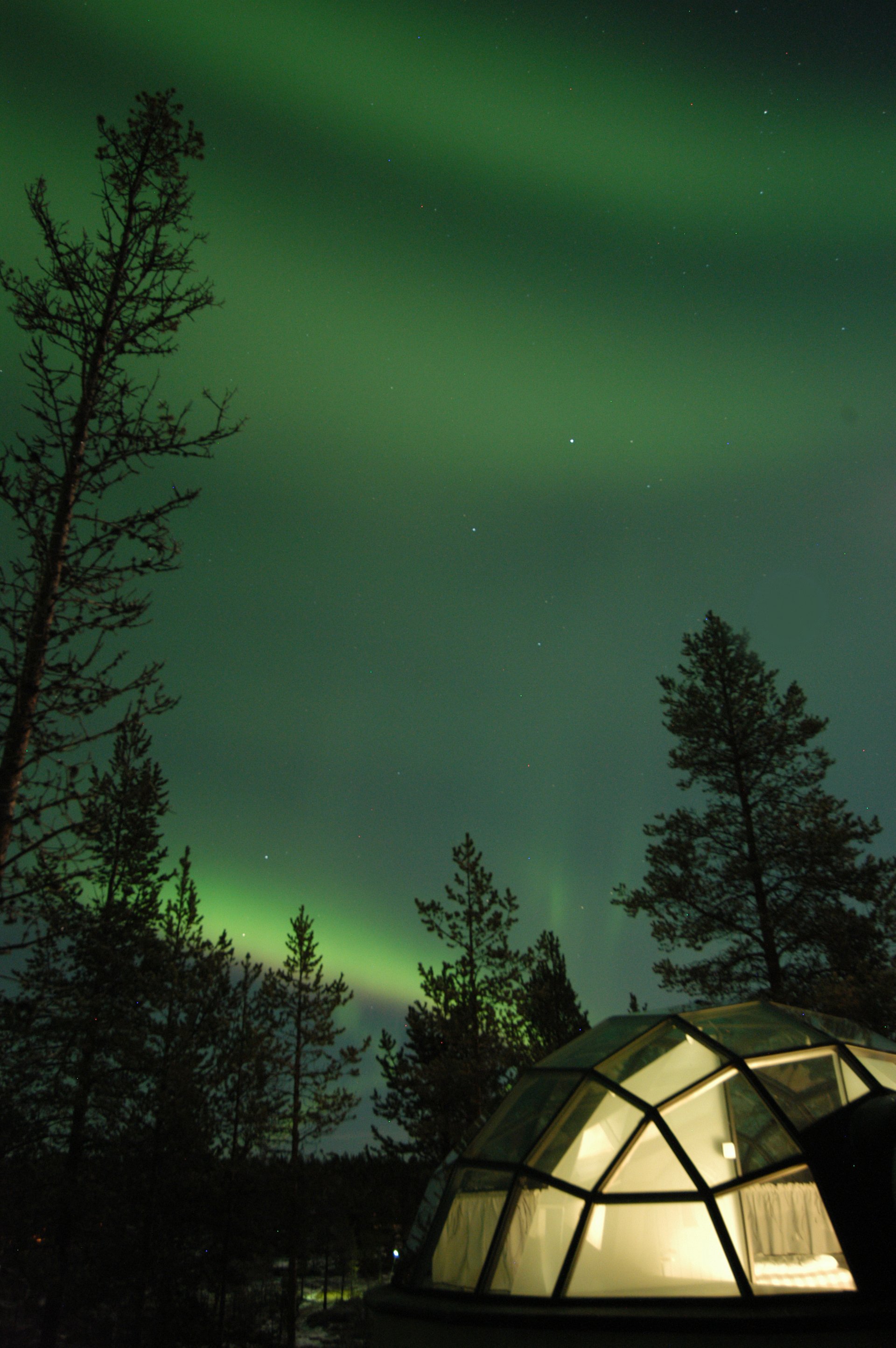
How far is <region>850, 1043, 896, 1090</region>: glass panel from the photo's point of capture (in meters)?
7.50

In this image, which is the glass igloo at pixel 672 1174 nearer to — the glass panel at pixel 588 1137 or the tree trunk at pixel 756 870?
the glass panel at pixel 588 1137

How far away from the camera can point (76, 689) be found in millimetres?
9352

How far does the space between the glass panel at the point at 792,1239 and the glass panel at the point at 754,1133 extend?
0.15m

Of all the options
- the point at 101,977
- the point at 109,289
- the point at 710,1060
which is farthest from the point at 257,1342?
the point at 109,289

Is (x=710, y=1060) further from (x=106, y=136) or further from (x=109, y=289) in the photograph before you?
(x=106, y=136)

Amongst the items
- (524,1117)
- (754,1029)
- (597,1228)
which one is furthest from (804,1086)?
(524,1117)

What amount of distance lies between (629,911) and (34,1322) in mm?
21807

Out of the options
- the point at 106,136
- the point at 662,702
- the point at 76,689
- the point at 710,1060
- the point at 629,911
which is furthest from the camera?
the point at 662,702

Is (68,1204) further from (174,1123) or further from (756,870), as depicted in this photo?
(756,870)

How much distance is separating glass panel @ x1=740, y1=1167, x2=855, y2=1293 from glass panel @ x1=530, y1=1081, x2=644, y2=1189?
3.59 feet

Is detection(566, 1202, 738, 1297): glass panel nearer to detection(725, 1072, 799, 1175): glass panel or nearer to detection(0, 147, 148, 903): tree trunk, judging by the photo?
detection(725, 1072, 799, 1175): glass panel

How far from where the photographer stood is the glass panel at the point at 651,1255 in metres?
5.92

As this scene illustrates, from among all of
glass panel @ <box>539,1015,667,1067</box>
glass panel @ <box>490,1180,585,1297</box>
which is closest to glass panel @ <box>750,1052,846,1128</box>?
glass panel @ <box>539,1015,667,1067</box>

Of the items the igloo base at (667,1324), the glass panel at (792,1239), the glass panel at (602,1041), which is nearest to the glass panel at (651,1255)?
the igloo base at (667,1324)
